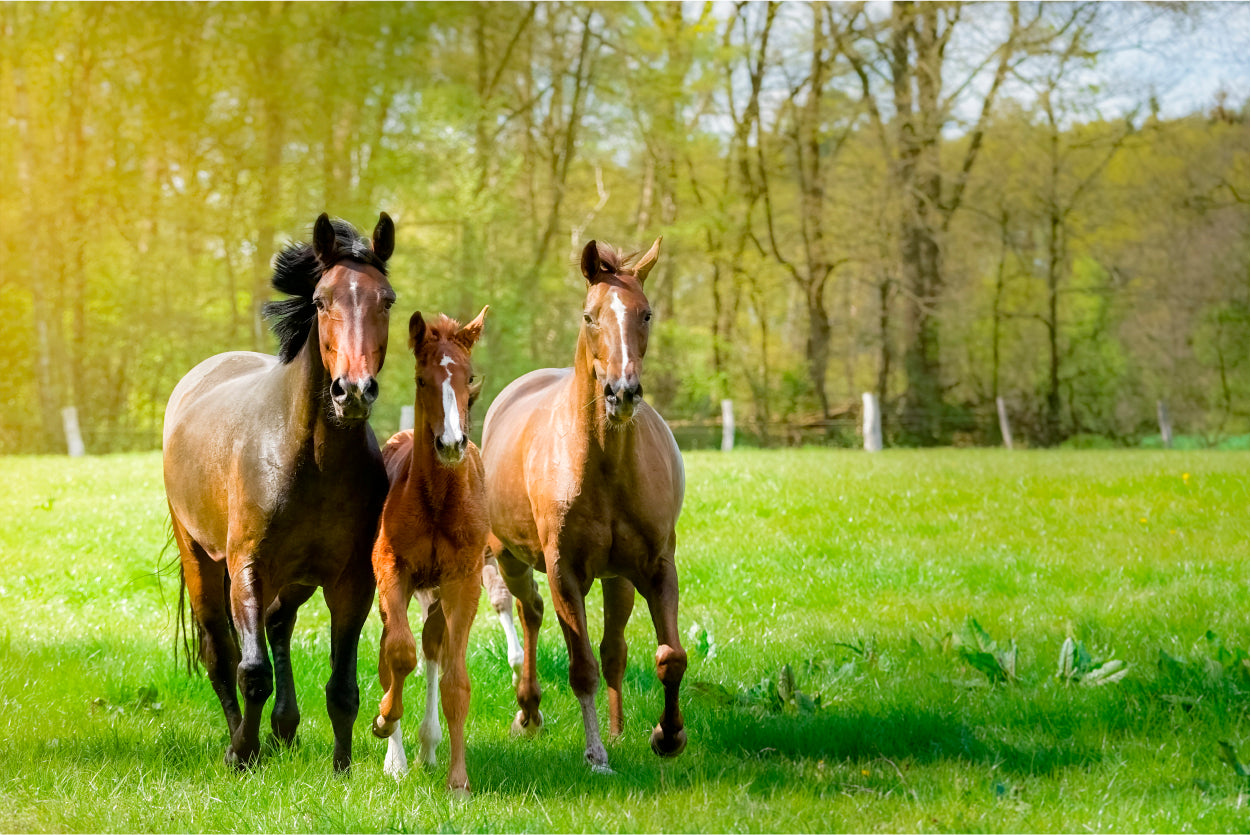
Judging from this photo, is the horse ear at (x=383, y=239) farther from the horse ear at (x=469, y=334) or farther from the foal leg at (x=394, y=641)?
the foal leg at (x=394, y=641)

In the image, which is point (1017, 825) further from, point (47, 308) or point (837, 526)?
point (47, 308)

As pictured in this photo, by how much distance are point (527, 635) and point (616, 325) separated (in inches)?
92.6

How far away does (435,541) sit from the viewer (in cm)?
475

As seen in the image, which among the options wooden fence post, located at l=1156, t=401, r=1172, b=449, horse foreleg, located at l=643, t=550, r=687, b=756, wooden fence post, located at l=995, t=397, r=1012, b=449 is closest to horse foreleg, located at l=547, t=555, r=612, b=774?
horse foreleg, located at l=643, t=550, r=687, b=756

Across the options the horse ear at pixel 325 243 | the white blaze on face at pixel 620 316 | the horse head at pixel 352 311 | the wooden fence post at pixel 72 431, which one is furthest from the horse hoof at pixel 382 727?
the wooden fence post at pixel 72 431

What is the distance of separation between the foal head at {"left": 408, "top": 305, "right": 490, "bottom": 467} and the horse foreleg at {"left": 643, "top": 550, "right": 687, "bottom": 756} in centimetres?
124

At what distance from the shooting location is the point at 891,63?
26.8 meters

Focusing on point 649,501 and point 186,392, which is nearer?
point 649,501

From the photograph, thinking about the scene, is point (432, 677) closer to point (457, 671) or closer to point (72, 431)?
point (457, 671)

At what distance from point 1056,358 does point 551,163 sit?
521 inches

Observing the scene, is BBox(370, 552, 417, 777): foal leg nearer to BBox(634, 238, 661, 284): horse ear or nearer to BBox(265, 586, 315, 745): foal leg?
BBox(265, 586, 315, 745): foal leg

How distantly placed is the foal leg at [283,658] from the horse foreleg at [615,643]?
4.83ft

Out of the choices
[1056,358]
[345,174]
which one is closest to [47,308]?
[345,174]

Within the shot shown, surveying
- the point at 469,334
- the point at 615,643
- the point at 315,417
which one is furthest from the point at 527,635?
the point at 469,334
